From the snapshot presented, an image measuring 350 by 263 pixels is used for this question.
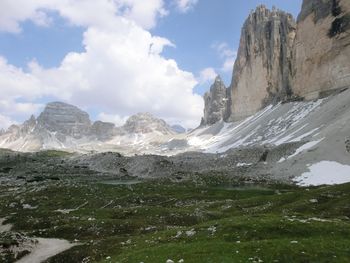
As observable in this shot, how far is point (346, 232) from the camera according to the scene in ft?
112

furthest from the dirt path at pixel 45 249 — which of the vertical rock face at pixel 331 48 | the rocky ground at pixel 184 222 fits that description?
the vertical rock face at pixel 331 48

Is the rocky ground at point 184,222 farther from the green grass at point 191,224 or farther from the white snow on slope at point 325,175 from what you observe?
the white snow on slope at point 325,175

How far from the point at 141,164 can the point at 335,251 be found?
433ft

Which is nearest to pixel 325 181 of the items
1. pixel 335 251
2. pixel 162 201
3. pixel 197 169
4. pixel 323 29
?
pixel 162 201

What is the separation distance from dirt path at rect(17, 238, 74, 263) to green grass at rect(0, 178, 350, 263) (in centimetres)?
175

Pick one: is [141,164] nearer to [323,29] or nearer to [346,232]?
[323,29]

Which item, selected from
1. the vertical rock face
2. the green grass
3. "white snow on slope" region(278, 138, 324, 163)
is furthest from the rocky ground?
the vertical rock face

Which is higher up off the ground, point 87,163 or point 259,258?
point 87,163

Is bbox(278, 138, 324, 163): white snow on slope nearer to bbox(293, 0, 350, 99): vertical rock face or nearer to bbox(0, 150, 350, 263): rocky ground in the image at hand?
bbox(0, 150, 350, 263): rocky ground

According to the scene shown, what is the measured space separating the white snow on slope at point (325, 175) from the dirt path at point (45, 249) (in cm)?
6579

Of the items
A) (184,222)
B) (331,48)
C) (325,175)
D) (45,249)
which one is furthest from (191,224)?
(331,48)

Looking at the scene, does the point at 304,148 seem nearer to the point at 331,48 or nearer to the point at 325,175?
the point at 325,175

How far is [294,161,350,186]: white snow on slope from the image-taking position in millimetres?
96438

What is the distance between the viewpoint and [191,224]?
54625 millimetres
